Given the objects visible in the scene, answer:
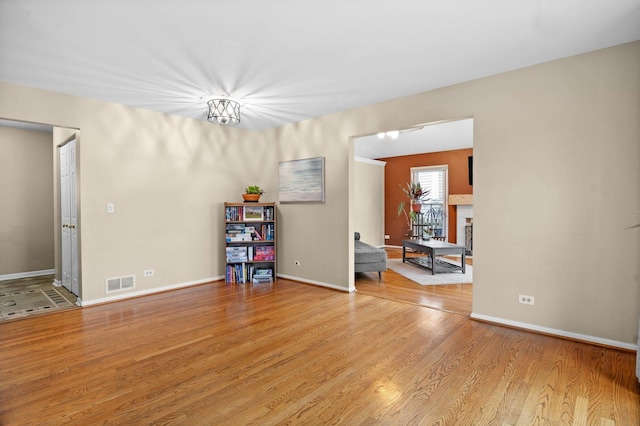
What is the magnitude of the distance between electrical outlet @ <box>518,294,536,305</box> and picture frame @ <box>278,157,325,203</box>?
2811 millimetres

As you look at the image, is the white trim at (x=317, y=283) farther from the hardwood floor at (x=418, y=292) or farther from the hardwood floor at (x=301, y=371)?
the hardwood floor at (x=301, y=371)

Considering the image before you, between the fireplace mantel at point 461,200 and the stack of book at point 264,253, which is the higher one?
the fireplace mantel at point 461,200

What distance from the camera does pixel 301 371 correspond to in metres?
2.52

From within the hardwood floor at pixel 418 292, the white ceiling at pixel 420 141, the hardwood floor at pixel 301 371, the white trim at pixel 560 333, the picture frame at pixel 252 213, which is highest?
the white ceiling at pixel 420 141

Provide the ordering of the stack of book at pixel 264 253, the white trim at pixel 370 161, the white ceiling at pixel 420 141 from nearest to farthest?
1. the stack of book at pixel 264 253
2. the white ceiling at pixel 420 141
3. the white trim at pixel 370 161

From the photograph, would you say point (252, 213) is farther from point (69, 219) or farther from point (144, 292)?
point (69, 219)

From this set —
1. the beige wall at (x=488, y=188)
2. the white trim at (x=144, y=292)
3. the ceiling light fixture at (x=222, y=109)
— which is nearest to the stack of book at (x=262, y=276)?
the beige wall at (x=488, y=188)

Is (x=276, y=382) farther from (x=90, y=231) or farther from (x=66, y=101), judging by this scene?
(x=66, y=101)

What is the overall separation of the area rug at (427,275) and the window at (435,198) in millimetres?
2234

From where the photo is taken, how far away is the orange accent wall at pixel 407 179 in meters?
8.33

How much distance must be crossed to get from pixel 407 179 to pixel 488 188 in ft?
19.1

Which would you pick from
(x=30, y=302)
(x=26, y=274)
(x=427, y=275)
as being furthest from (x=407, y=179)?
(x=26, y=274)

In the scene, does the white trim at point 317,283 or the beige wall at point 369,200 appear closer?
the white trim at point 317,283

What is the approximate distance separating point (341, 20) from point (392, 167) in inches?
291
